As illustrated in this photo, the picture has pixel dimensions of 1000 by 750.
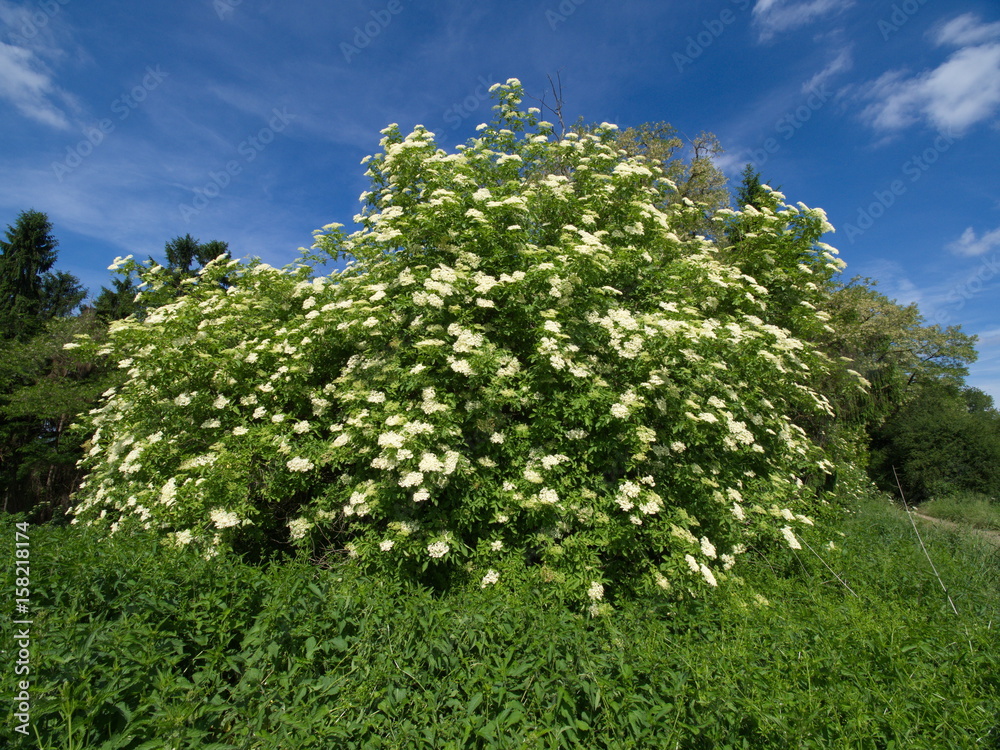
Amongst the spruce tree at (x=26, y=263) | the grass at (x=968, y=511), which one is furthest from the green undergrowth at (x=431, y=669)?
the spruce tree at (x=26, y=263)

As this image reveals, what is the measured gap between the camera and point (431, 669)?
7.50 feet

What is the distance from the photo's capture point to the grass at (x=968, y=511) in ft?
32.0

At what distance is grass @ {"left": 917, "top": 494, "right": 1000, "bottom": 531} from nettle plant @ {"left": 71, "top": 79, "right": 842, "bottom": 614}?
749 centimetres

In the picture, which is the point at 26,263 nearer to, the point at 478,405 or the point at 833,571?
the point at 478,405

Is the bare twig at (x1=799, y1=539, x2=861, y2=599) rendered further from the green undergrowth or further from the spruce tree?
the spruce tree

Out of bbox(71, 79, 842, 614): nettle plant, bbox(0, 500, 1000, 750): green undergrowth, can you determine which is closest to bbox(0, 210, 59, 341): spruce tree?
bbox(71, 79, 842, 614): nettle plant

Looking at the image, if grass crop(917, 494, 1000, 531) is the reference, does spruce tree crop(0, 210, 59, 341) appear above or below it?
above

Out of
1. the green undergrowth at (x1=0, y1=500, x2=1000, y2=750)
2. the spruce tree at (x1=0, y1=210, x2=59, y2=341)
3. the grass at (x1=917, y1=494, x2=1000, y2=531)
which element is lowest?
the green undergrowth at (x1=0, y1=500, x2=1000, y2=750)

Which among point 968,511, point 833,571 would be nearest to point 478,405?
point 833,571

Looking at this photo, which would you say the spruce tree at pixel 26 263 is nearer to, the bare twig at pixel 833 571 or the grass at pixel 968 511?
the bare twig at pixel 833 571

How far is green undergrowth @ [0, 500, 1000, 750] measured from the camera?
74.9 inches

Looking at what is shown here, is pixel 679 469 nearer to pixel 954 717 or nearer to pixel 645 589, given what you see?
pixel 645 589

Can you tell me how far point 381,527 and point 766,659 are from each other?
123 inches

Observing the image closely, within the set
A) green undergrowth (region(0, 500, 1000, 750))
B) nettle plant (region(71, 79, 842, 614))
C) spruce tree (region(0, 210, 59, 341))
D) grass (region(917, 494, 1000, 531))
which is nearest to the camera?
green undergrowth (region(0, 500, 1000, 750))
